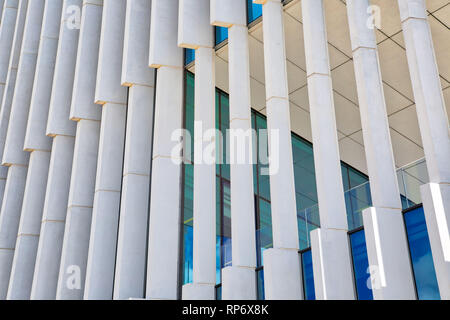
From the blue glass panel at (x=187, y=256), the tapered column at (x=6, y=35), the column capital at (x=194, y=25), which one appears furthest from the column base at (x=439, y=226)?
the tapered column at (x=6, y=35)

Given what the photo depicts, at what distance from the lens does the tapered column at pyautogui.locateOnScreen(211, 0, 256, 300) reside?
1077cm

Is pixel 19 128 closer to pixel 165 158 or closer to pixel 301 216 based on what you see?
pixel 165 158

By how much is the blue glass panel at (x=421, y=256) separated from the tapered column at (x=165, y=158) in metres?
5.84

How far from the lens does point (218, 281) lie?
13.3m

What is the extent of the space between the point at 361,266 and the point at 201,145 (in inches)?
193

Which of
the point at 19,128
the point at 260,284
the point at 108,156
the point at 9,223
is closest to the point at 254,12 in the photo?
the point at 108,156

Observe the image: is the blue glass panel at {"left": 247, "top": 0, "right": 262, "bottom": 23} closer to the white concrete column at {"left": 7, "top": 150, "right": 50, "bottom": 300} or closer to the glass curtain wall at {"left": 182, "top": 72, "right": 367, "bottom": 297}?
the glass curtain wall at {"left": 182, "top": 72, "right": 367, "bottom": 297}

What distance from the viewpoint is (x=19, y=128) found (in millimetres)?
19812

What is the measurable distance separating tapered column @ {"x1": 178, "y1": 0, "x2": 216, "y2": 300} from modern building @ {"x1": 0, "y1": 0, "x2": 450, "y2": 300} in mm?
41

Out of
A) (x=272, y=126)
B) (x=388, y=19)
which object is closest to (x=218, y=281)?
(x=272, y=126)

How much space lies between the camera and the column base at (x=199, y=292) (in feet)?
37.7

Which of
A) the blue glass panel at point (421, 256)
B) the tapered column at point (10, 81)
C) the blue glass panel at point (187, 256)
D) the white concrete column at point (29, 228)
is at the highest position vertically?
the tapered column at point (10, 81)

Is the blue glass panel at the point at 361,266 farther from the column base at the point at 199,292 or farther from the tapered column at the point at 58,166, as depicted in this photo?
the tapered column at the point at 58,166

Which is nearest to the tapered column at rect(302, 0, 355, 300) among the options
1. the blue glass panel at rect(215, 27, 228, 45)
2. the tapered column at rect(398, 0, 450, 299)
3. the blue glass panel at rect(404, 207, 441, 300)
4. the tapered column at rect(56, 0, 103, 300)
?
the blue glass panel at rect(404, 207, 441, 300)
